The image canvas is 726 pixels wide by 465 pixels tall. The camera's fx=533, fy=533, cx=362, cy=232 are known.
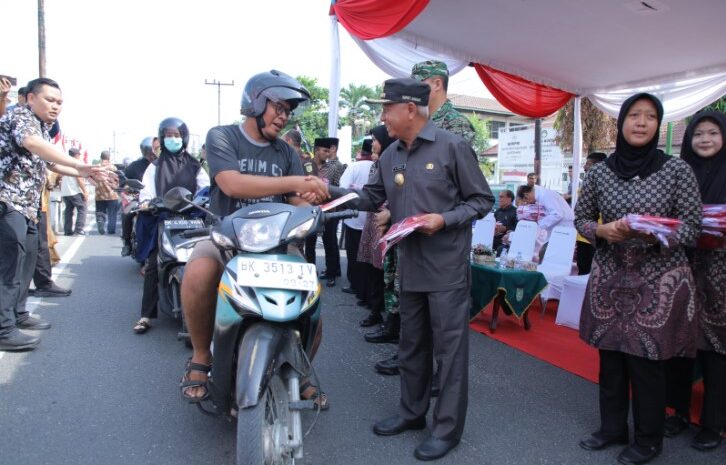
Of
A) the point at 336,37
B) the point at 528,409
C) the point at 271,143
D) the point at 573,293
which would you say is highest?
the point at 336,37

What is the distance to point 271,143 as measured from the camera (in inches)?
118

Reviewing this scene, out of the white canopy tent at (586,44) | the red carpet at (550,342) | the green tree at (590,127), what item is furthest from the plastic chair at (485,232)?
the green tree at (590,127)

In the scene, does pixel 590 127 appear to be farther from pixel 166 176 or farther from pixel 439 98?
pixel 166 176

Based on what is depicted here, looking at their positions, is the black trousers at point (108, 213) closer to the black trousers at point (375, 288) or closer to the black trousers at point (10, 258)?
the black trousers at point (10, 258)

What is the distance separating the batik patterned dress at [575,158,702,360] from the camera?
107 inches

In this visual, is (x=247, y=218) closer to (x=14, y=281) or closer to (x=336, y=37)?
(x=14, y=281)

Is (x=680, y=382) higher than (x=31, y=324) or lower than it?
higher

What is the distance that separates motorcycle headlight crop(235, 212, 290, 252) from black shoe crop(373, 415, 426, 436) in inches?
54.9

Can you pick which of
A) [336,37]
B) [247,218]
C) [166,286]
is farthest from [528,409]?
[336,37]

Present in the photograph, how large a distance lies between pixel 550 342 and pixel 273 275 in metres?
3.57

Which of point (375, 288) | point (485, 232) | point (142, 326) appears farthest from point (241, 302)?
point (485, 232)

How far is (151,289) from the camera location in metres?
4.98

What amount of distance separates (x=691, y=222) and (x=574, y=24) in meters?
4.27

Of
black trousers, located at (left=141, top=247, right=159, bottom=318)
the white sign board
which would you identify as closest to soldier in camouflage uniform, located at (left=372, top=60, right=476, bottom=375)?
black trousers, located at (left=141, top=247, right=159, bottom=318)
